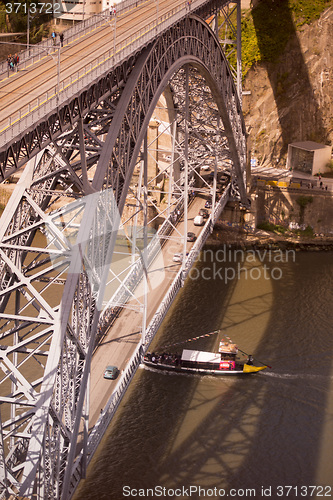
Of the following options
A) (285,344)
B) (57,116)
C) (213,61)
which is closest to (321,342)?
(285,344)

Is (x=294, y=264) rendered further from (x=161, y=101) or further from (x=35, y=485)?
(x=35, y=485)

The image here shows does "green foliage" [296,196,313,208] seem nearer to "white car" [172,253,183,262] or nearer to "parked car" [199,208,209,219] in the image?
"parked car" [199,208,209,219]

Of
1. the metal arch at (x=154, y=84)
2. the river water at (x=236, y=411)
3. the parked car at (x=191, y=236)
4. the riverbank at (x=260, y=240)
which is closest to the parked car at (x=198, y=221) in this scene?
the parked car at (x=191, y=236)

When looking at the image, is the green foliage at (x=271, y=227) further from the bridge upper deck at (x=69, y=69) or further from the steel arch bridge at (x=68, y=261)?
the steel arch bridge at (x=68, y=261)

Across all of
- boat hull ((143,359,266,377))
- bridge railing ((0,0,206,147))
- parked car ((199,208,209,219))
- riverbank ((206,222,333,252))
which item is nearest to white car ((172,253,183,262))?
parked car ((199,208,209,219))

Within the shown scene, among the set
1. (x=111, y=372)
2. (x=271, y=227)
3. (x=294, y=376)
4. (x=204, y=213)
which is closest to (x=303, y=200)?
(x=271, y=227)
